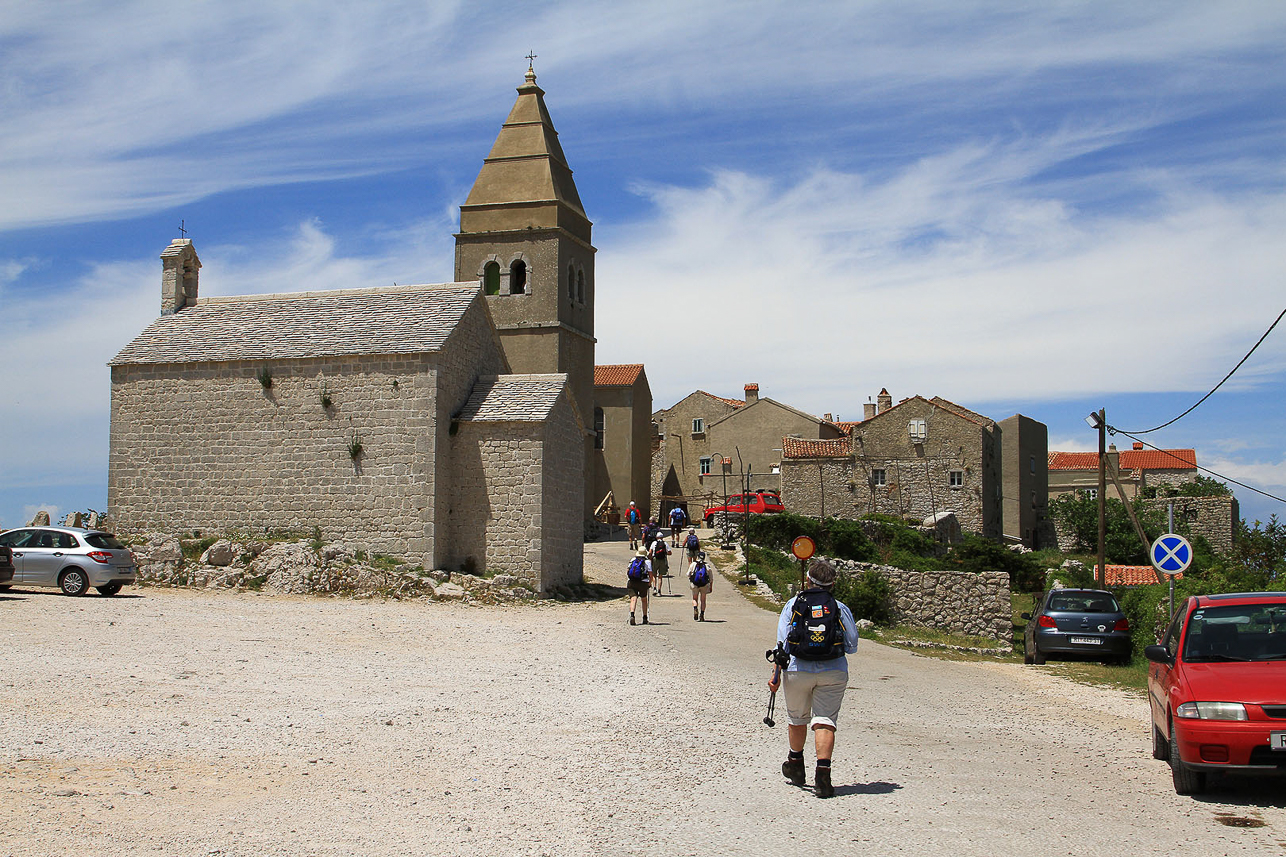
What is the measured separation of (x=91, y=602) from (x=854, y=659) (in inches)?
545

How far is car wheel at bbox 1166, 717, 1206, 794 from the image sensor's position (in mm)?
7914

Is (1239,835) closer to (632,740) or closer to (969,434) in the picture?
(632,740)

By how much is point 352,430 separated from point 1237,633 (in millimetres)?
19133

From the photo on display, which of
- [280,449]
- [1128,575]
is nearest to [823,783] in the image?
[280,449]

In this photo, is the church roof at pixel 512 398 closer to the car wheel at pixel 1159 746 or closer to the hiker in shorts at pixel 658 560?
the hiker in shorts at pixel 658 560

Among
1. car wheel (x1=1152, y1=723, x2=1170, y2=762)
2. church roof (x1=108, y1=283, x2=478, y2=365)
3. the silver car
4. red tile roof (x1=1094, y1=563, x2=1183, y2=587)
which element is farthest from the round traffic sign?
red tile roof (x1=1094, y1=563, x2=1183, y2=587)

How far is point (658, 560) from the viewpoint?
26.9 m

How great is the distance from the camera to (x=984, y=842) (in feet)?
21.6

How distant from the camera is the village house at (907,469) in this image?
161ft

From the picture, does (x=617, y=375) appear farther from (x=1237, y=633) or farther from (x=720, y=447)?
(x=1237, y=633)

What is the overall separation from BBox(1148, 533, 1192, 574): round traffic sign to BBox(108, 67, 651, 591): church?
12.3 meters

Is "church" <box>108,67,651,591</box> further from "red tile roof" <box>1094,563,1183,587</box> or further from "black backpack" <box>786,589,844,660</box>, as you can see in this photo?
"red tile roof" <box>1094,563,1183,587</box>

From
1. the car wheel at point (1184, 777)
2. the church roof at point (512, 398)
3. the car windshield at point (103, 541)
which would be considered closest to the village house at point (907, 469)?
the church roof at point (512, 398)

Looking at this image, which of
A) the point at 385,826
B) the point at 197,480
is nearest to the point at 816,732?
the point at 385,826
